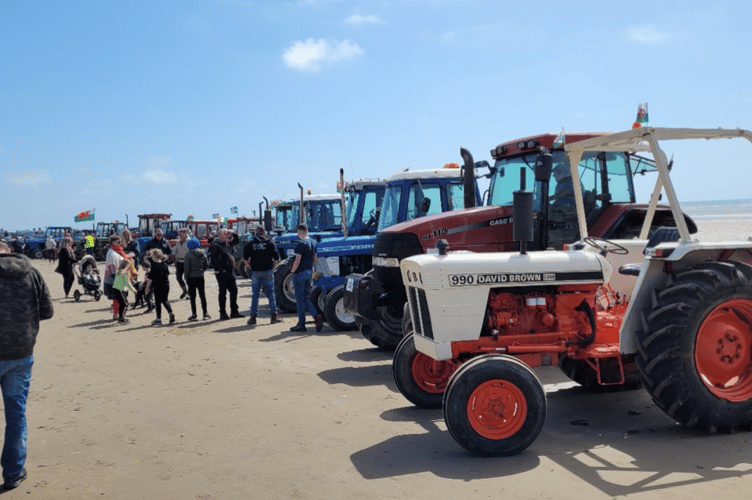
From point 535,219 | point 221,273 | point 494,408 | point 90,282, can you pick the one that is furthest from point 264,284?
point 494,408

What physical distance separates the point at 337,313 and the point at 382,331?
233cm

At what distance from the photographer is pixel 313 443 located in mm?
5223

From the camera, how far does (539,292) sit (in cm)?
532

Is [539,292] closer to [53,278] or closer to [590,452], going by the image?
[590,452]

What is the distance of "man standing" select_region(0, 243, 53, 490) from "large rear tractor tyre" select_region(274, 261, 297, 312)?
8.59 meters

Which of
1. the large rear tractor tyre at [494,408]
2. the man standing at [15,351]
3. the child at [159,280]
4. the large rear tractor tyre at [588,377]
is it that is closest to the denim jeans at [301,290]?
the child at [159,280]

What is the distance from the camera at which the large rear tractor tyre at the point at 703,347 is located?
16.0ft

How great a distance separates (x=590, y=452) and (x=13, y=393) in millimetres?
4051

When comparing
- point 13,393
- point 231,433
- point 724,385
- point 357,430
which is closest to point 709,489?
point 724,385

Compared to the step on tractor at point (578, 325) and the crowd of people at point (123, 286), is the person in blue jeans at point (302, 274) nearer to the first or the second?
the crowd of people at point (123, 286)

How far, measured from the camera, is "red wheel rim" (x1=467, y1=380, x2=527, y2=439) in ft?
15.5

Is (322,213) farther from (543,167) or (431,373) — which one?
(543,167)

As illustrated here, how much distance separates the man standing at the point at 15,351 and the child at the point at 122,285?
7688 millimetres

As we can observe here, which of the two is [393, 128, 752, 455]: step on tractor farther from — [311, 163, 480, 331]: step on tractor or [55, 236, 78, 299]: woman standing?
[55, 236, 78, 299]: woman standing
